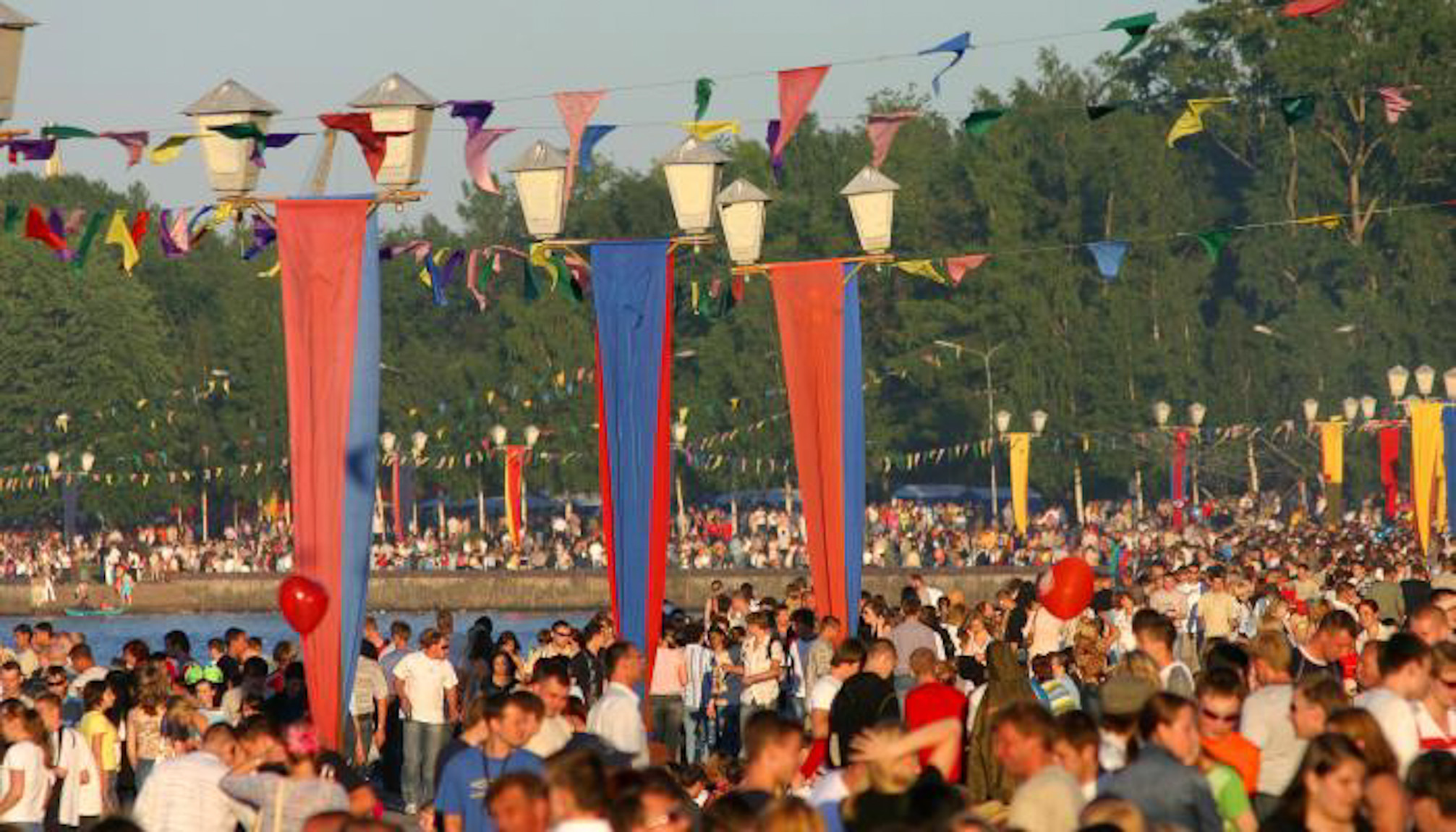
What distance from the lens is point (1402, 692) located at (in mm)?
12453

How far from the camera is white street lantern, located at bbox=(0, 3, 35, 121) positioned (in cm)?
1852

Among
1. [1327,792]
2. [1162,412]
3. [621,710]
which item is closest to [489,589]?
[1162,412]

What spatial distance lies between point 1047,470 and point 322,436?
63.5 metres

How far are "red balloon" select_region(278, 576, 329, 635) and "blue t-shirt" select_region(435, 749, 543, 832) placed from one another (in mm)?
6152

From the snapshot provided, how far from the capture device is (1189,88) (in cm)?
9912

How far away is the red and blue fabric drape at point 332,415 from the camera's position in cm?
1883

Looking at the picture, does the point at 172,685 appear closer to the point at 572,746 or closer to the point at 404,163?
the point at 404,163

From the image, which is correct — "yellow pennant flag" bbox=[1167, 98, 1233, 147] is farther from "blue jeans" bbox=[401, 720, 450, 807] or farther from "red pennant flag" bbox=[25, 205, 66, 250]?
"red pennant flag" bbox=[25, 205, 66, 250]

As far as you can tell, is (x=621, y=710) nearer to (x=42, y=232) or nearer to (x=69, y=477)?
(x=42, y=232)

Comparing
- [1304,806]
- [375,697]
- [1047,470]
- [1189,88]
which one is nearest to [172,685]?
[375,697]

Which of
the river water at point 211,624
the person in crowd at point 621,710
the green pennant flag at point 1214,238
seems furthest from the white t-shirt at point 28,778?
the river water at point 211,624

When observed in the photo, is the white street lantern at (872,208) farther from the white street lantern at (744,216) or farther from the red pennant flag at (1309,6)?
the red pennant flag at (1309,6)

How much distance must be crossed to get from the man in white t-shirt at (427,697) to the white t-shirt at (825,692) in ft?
16.5

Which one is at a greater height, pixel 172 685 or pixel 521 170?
pixel 521 170
